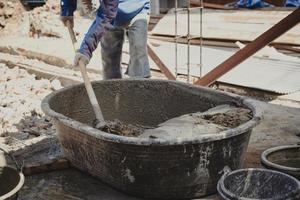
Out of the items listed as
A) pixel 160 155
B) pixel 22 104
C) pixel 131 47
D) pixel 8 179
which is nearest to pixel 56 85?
pixel 22 104

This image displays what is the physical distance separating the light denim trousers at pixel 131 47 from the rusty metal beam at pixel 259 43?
1.00 meters


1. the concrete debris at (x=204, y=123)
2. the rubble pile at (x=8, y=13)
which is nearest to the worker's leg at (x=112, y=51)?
the concrete debris at (x=204, y=123)

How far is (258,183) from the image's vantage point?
3.26m

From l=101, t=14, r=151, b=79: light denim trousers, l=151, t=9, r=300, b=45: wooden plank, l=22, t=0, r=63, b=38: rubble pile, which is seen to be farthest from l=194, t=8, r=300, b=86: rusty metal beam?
l=22, t=0, r=63, b=38: rubble pile

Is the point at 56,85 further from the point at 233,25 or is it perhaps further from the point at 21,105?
the point at 233,25

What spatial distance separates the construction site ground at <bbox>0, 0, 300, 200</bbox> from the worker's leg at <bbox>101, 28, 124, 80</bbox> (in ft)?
3.28

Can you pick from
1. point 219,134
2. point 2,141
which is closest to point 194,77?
point 2,141

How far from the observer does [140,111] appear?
4.59m

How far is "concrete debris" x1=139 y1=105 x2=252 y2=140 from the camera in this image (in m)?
3.35

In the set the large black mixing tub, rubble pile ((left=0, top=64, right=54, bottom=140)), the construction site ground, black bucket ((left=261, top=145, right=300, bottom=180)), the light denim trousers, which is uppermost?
the light denim trousers

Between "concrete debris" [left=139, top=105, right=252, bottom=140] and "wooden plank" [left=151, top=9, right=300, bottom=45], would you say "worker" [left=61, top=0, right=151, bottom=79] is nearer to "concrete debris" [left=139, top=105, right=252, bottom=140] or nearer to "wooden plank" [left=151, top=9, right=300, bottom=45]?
"concrete debris" [left=139, top=105, right=252, bottom=140]

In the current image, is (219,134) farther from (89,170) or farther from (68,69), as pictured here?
(68,69)

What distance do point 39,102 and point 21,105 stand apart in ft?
0.89

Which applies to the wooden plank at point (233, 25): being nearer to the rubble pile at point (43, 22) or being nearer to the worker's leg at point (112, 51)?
the rubble pile at point (43, 22)
